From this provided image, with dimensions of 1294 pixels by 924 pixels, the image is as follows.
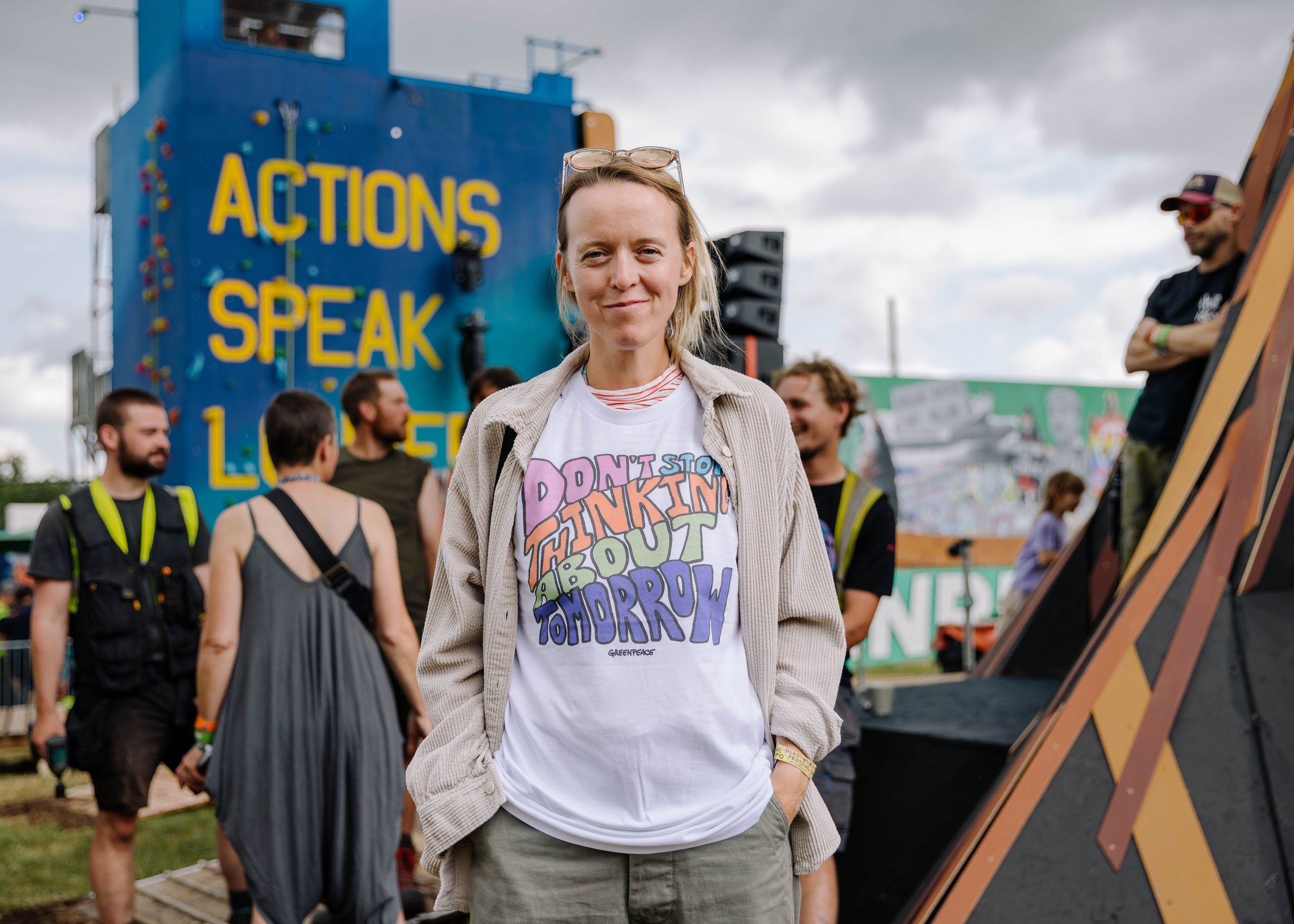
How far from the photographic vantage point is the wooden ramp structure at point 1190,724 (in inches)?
122

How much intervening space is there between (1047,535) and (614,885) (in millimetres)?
7731

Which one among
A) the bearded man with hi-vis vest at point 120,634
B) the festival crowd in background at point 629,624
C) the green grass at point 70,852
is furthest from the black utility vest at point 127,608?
the festival crowd in background at point 629,624

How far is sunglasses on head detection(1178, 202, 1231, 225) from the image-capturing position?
164 inches

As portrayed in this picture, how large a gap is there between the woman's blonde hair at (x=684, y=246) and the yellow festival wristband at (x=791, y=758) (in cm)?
67

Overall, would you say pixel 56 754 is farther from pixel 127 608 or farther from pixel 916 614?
pixel 916 614

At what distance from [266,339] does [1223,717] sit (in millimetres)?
7373

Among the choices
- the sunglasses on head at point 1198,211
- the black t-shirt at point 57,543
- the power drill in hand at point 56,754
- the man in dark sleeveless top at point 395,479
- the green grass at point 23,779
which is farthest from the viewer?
the green grass at point 23,779

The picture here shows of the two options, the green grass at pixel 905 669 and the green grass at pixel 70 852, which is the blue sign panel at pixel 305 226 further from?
the green grass at pixel 905 669

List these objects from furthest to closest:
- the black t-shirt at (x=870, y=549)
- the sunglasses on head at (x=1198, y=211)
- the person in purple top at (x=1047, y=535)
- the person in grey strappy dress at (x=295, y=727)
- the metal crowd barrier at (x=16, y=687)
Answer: the metal crowd barrier at (x=16, y=687) → the person in purple top at (x=1047, y=535) → the sunglasses on head at (x=1198, y=211) → the black t-shirt at (x=870, y=549) → the person in grey strappy dress at (x=295, y=727)

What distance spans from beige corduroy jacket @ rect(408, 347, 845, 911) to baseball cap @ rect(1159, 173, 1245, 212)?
311 cm

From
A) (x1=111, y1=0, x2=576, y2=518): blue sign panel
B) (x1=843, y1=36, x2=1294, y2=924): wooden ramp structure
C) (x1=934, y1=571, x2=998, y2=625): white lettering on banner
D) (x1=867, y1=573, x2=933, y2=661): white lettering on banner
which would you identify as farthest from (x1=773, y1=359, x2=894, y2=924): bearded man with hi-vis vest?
(x1=934, y1=571, x2=998, y2=625): white lettering on banner

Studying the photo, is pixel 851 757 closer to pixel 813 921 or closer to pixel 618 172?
pixel 813 921

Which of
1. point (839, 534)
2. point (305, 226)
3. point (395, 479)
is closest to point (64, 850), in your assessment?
point (395, 479)

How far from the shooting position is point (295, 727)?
3.38m
